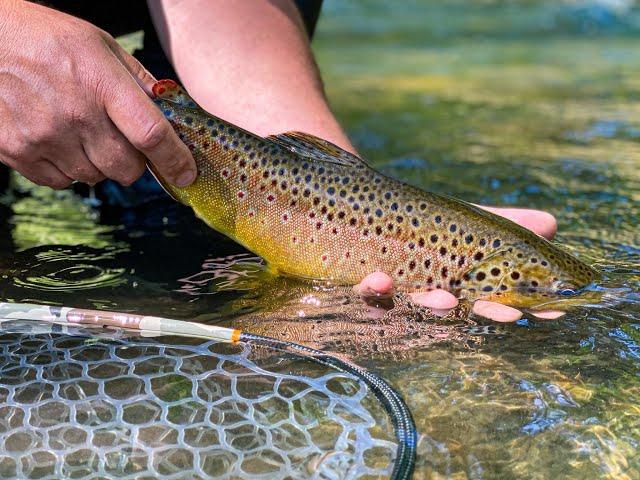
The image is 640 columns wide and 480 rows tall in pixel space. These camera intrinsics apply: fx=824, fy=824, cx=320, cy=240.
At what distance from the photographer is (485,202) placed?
411cm

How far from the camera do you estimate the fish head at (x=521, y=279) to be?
267 cm

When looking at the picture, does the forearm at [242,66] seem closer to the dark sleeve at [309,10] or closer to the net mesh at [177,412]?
the dark sleeve at [309,10]

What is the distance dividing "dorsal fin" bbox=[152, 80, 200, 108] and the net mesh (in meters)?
0.80

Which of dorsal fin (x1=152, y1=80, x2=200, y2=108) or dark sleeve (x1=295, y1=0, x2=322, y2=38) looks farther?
dark sleeve (x1=295, y1=0, x2=322, y2=38)

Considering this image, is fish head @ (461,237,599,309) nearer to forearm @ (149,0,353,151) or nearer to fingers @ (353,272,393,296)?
fingers @ (353,272,393,296)

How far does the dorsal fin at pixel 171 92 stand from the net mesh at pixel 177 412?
0.80 metres

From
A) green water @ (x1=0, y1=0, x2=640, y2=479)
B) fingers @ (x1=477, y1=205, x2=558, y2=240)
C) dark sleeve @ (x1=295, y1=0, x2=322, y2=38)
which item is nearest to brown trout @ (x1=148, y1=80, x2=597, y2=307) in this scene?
green water @ (x1=0, y1=0, x2=640, y2=479)

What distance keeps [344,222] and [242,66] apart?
1110 millimetres

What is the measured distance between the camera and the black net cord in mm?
1789

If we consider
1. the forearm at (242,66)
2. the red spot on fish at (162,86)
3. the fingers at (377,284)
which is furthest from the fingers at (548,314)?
the red spot on fish at (162,86)

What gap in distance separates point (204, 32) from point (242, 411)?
2051mm

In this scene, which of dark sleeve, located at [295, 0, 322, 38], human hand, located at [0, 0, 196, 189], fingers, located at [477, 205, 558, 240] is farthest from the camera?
dark sleeve, located at [295, 0, 322, 38]

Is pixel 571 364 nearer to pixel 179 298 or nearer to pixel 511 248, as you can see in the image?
pixel 511 248

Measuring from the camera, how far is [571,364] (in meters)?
2.29
